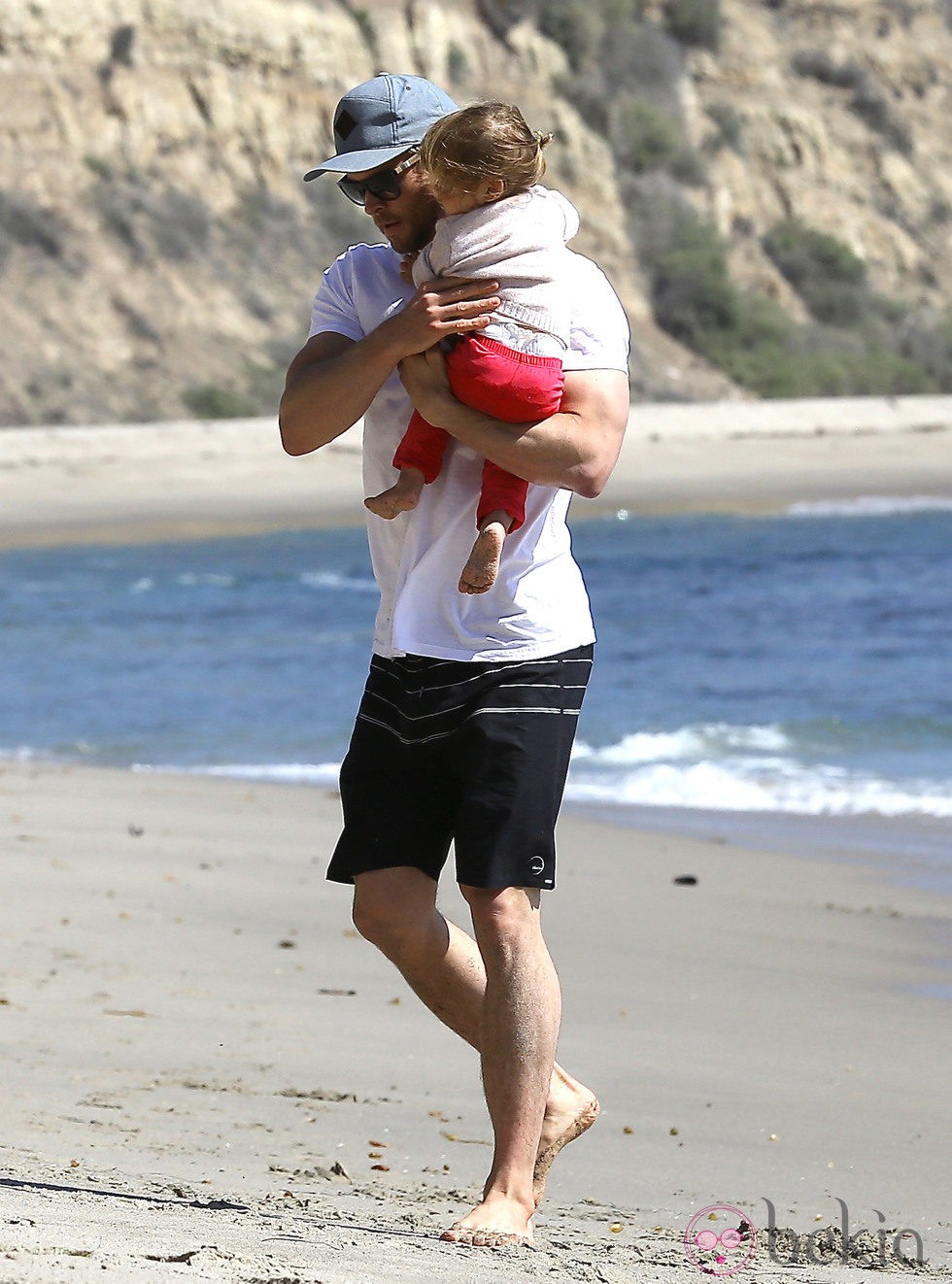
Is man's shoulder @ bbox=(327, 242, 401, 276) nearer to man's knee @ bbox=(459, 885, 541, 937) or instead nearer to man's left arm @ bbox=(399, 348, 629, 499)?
man's left arm @ bbox=(399, 348, 629, 499)

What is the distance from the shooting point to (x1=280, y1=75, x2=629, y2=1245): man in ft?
9.13

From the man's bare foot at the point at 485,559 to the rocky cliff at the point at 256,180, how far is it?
23804 millimetres

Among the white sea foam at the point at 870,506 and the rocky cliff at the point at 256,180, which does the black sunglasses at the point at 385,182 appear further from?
the rocky cliff at the point at 256,180

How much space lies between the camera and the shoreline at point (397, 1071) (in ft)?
8.75

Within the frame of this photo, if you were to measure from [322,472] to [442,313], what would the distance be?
20.5 meters

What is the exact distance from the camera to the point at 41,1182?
2.84 metres

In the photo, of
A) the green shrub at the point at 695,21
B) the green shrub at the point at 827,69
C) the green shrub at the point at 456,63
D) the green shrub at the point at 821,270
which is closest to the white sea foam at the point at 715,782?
the green shrub at the point at 456,63

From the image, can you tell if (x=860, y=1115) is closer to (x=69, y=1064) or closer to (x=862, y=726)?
(x=69, y=1064)

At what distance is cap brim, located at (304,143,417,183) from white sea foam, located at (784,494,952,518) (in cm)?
2003

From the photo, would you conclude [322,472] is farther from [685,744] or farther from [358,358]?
[358,358]

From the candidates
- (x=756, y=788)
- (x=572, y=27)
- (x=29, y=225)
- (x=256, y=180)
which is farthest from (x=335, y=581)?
(x=572, y=27)

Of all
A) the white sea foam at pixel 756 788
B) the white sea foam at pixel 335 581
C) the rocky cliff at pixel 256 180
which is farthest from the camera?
the rocky cliff at pixel 256 180

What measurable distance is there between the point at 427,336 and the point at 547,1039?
3.57 feet

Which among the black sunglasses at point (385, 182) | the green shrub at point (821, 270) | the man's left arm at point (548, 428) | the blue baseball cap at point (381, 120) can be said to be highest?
the blue baseball cap at point (381, 120)
